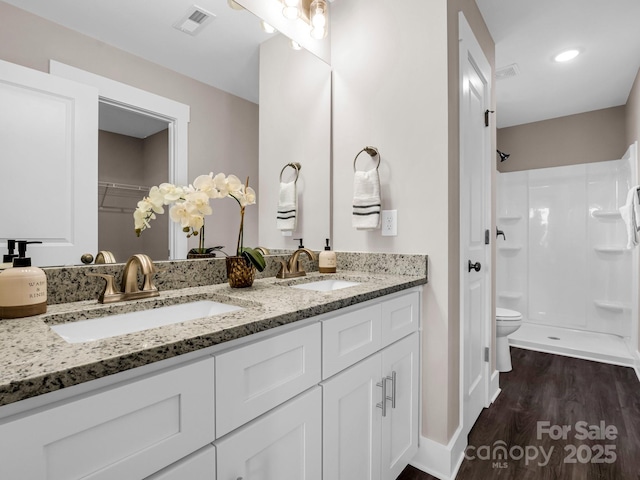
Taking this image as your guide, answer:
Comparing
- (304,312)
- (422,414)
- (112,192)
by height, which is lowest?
(422,414)

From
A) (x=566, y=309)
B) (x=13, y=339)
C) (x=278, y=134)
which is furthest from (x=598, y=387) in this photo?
(x=13, y=339)

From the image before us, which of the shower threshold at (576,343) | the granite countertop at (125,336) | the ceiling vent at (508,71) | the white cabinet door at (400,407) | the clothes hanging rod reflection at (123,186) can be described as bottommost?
the shower threshold at (576,343)

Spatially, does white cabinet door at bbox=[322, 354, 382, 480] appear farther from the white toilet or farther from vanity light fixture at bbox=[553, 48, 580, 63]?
vanity light fixture at bbox=[553, 48, 580, 63]

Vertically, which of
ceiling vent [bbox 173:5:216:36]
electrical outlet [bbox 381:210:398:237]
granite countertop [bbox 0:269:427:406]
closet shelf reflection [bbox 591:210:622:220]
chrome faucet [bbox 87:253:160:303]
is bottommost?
granite countertop [bbox 0:269:427:406]

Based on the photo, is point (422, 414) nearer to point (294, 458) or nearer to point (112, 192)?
point (294, 458)

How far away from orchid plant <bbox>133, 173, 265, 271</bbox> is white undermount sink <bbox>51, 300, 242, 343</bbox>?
0.28 m

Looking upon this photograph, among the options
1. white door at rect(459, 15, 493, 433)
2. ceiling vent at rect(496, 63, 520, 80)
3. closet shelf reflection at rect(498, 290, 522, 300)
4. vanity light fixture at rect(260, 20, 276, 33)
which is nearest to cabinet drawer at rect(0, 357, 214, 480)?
white door at rect(459, 15, 493, 433)

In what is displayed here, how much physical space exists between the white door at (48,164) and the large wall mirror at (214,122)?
0.09ft

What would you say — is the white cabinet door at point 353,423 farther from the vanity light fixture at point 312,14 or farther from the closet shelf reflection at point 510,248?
the closet shelf reflection at point 510,248

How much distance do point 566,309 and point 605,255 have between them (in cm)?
70

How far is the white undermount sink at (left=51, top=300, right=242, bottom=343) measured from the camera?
2.83 feet

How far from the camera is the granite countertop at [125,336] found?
50cm

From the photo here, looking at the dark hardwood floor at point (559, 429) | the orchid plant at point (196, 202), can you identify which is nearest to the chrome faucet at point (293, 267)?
the orchid plant at point (196, 202)

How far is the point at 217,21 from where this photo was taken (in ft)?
4.60
